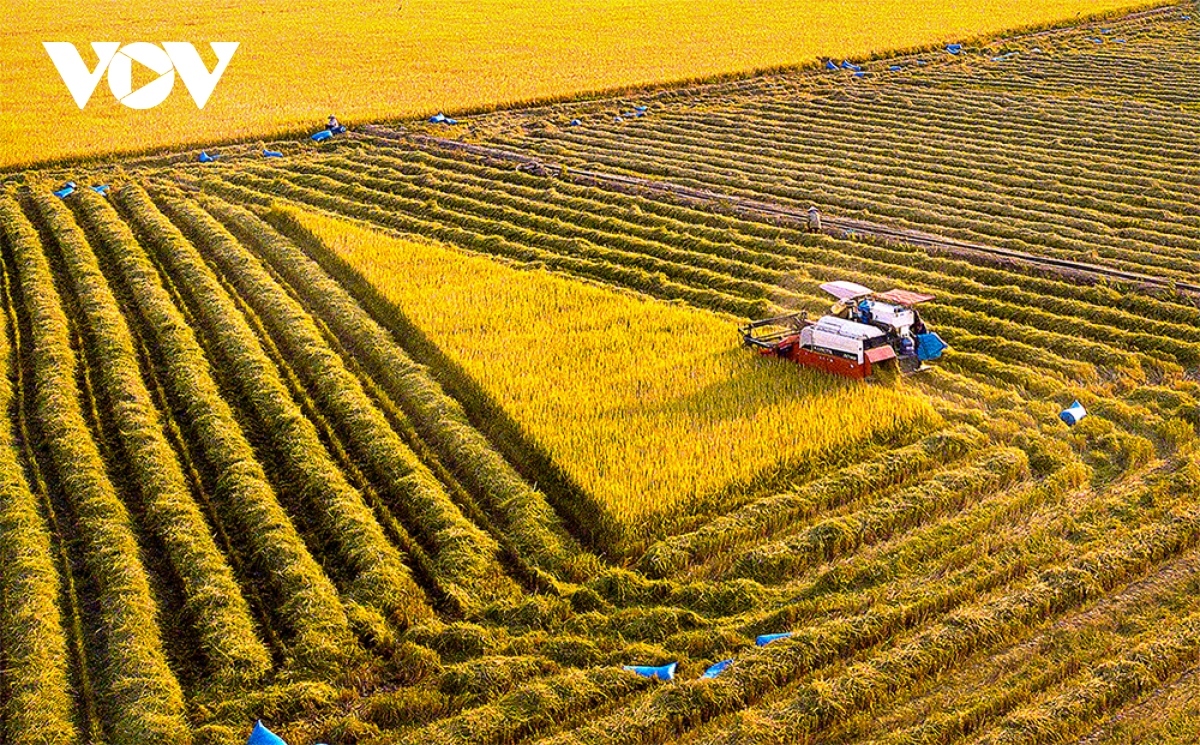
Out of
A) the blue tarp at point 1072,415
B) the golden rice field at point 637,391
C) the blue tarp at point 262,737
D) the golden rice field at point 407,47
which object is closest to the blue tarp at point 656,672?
the golden rice field at point 637,391

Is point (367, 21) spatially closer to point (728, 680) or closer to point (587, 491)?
point (587, 491)

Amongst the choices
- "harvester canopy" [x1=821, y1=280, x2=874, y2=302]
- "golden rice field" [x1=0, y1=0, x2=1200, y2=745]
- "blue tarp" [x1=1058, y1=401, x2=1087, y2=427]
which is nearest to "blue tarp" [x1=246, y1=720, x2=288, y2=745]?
"golden rice field" [x1=0, y1=0, x2=1200, y2=745]

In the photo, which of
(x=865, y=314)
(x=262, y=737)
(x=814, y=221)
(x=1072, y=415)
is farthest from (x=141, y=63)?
(x=262, y=737)

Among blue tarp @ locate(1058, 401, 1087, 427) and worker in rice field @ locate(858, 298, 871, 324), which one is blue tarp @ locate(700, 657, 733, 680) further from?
worker in rice field @ locate(858, 298, 871, 324)

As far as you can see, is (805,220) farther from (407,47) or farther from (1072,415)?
(407,47)

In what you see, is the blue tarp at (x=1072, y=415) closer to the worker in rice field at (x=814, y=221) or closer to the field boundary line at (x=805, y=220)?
the field boundary line at (x=805, y=220)
